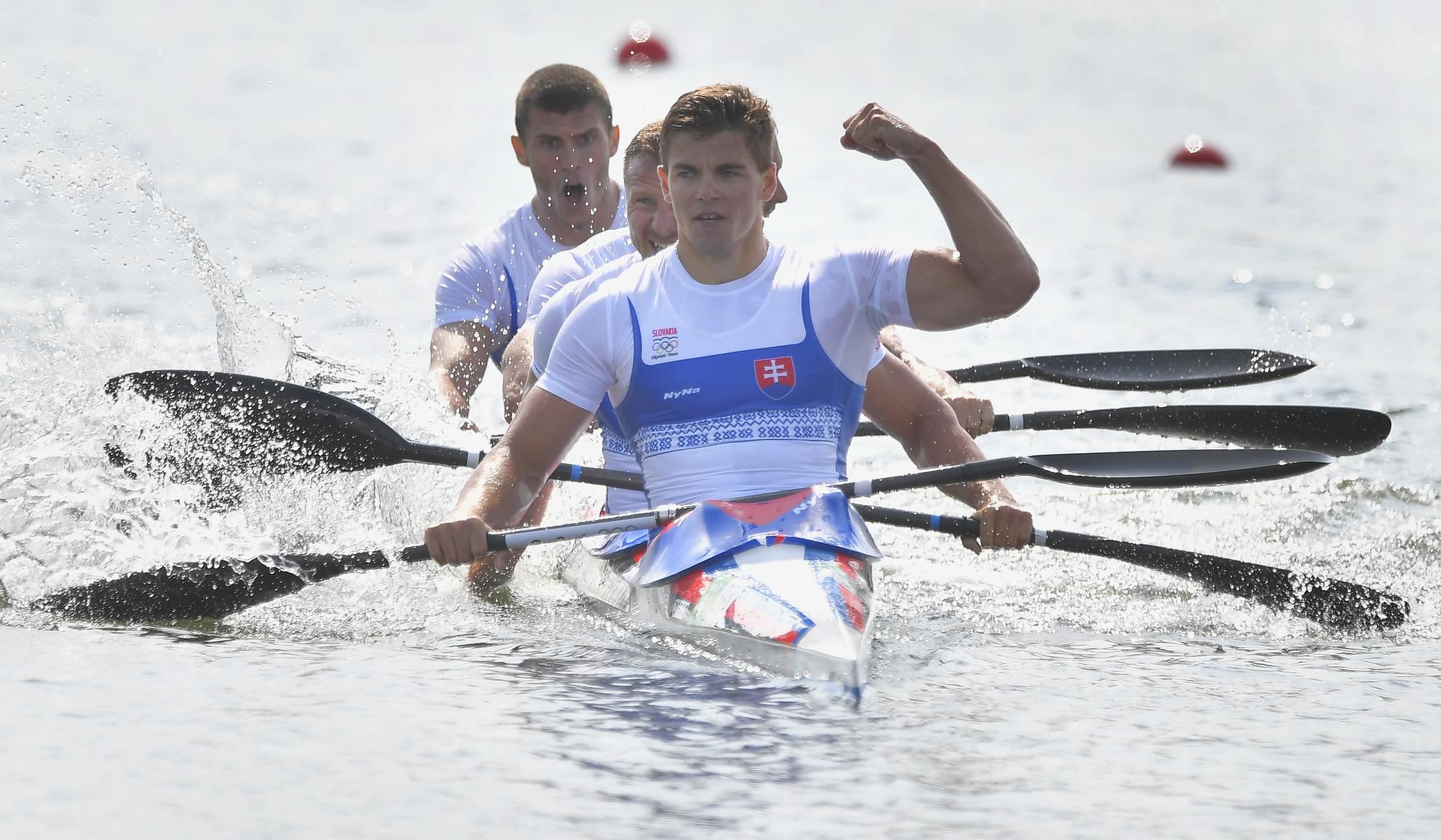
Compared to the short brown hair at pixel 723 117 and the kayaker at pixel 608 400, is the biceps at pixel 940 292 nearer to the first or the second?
the kayaker at pixel 608 400

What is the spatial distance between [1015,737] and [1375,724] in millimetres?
923

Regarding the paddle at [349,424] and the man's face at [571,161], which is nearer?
the paddle at [349,424]

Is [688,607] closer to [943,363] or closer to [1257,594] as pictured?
[1257,594]

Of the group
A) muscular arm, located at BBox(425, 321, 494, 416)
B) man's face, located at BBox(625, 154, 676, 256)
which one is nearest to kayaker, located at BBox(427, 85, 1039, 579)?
man's face, located at BBox(625, 154, 676, 256)

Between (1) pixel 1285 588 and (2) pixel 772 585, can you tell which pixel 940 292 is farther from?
(1) pixel 1285 588

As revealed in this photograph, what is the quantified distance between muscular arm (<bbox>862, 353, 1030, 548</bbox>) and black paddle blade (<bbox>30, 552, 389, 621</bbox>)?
5.46ft

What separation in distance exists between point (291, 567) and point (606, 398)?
3.54 feet

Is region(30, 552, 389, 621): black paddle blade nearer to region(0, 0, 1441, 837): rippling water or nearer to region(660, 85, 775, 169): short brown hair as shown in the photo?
region(0, 0, 1441, 837): rippling water

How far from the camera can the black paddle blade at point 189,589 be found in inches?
185

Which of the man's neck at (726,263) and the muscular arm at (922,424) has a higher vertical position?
the man's neck at (726,263)

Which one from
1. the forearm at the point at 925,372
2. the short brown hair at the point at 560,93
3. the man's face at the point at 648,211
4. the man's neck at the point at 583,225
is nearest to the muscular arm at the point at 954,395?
the forearm at the point at 925,372

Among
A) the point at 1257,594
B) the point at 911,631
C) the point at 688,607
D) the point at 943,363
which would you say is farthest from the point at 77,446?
the point at 943,363

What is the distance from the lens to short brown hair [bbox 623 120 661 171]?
544 cm

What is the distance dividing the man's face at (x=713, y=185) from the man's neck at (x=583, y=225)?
8.02 feet
